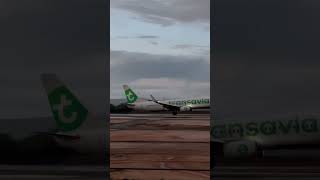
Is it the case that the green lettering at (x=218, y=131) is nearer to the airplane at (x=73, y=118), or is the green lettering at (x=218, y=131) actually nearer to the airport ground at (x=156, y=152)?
the airport ground at (x=156, y=152)

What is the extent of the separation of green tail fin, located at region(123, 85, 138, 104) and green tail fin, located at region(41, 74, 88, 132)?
0.17 meters

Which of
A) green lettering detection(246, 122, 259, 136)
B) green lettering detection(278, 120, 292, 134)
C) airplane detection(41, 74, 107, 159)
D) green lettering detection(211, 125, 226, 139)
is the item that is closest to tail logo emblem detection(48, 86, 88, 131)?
airplane detection(41, 74, 107, 159)

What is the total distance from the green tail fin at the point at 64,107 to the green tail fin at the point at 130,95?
0.17 m

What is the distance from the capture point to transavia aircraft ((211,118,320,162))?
1.77 metres

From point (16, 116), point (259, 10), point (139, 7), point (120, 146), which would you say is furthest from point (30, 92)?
point (259, 10)

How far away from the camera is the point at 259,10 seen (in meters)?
1.74

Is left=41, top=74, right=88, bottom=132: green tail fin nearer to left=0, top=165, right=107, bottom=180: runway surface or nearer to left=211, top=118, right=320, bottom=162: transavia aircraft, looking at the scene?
left=0, top=165, right=107, bottom=180: runway surface

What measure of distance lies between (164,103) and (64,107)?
40cm

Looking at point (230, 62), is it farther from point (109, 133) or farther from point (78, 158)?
point (78, 158)

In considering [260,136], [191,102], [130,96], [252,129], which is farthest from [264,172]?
[130,96]

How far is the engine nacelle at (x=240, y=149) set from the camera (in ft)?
5.99

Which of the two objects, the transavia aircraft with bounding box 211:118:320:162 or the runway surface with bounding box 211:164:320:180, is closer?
the transavia aircraft with bounding box 211:118:320:162

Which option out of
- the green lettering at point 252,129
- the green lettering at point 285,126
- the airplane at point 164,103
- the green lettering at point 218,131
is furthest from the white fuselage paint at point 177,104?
the green lettering at point 285,126

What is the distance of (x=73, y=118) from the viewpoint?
1719mm
